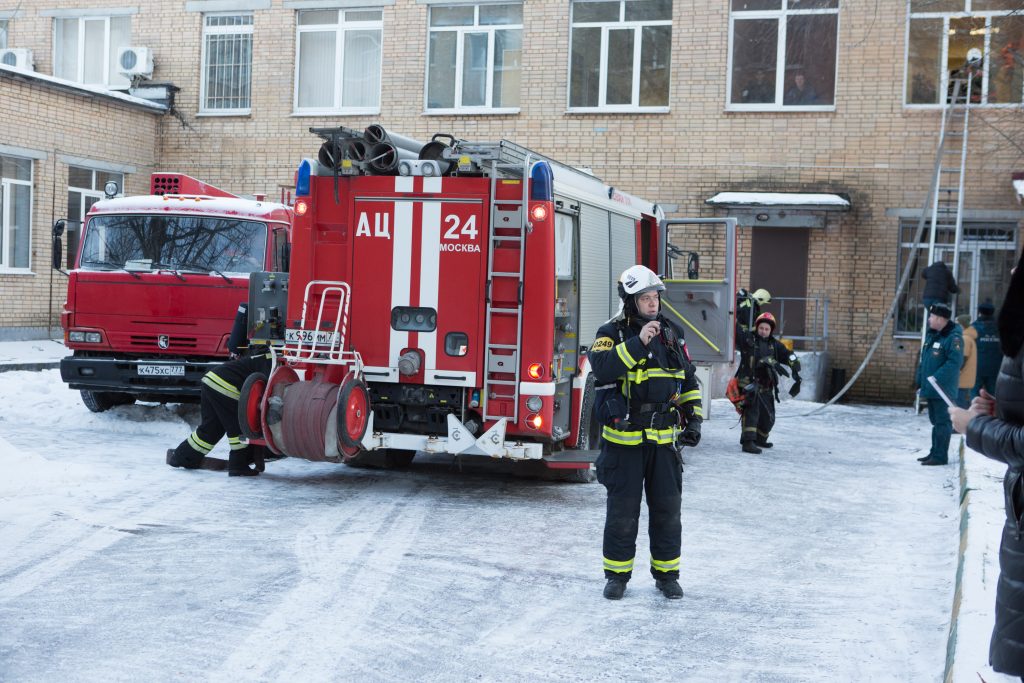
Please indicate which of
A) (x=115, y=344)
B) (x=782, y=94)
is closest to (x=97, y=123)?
(x=115, y=344)

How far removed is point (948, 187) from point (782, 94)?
3230mm

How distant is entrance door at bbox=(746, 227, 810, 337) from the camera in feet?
64.5

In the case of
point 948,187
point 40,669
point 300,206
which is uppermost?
point 948,187

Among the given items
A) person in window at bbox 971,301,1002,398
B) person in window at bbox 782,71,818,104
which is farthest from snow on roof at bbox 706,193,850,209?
person in window at bbox 971,301,1002,398

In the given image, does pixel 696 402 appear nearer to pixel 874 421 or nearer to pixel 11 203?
pixel 874 421

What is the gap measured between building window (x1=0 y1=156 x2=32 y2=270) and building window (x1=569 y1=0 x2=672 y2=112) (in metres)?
9.91

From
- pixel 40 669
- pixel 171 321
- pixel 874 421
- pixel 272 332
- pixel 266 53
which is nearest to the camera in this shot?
pixel 40 669

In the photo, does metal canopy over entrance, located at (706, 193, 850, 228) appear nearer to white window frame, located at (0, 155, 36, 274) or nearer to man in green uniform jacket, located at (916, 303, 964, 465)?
man in green uniform jacket, located at (916, 303, 964, 465)

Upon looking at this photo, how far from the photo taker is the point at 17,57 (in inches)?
918

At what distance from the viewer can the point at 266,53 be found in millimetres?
22484

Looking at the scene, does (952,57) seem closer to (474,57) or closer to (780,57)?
(780,57)

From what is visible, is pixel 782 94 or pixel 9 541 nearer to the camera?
pixel 9 541

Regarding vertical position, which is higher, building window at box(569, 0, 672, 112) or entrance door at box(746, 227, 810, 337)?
building window at box(569, 0, 672, 112)

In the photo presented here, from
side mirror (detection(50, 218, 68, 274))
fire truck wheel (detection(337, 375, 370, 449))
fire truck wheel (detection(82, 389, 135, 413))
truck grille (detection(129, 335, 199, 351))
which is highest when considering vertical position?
side mirror (detection(50, 218, 68, 274))
